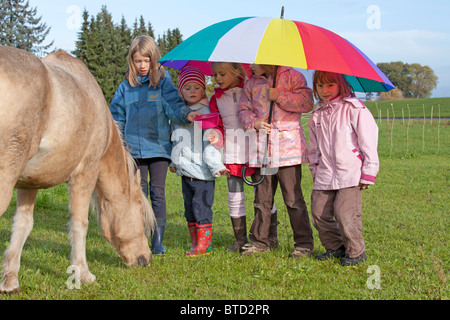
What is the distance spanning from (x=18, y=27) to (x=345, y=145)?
190 ft

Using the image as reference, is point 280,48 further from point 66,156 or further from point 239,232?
point 239,232

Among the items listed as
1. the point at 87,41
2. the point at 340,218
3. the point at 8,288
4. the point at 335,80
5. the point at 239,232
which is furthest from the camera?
the point at 87,41

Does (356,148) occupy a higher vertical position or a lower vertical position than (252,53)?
lower

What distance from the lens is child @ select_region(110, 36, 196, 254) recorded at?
523cm

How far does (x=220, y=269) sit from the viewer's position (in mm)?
4613

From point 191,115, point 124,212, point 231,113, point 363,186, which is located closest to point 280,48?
point 231,113

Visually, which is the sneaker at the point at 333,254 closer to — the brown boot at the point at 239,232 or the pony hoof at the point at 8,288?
the brown boot at the point at 239,232

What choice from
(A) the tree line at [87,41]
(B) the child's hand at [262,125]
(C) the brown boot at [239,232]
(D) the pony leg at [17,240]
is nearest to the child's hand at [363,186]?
(B) the child's hand at [262,125]

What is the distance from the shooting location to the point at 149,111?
5.28 meters

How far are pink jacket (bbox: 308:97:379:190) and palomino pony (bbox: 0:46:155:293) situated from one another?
6.10 ft
